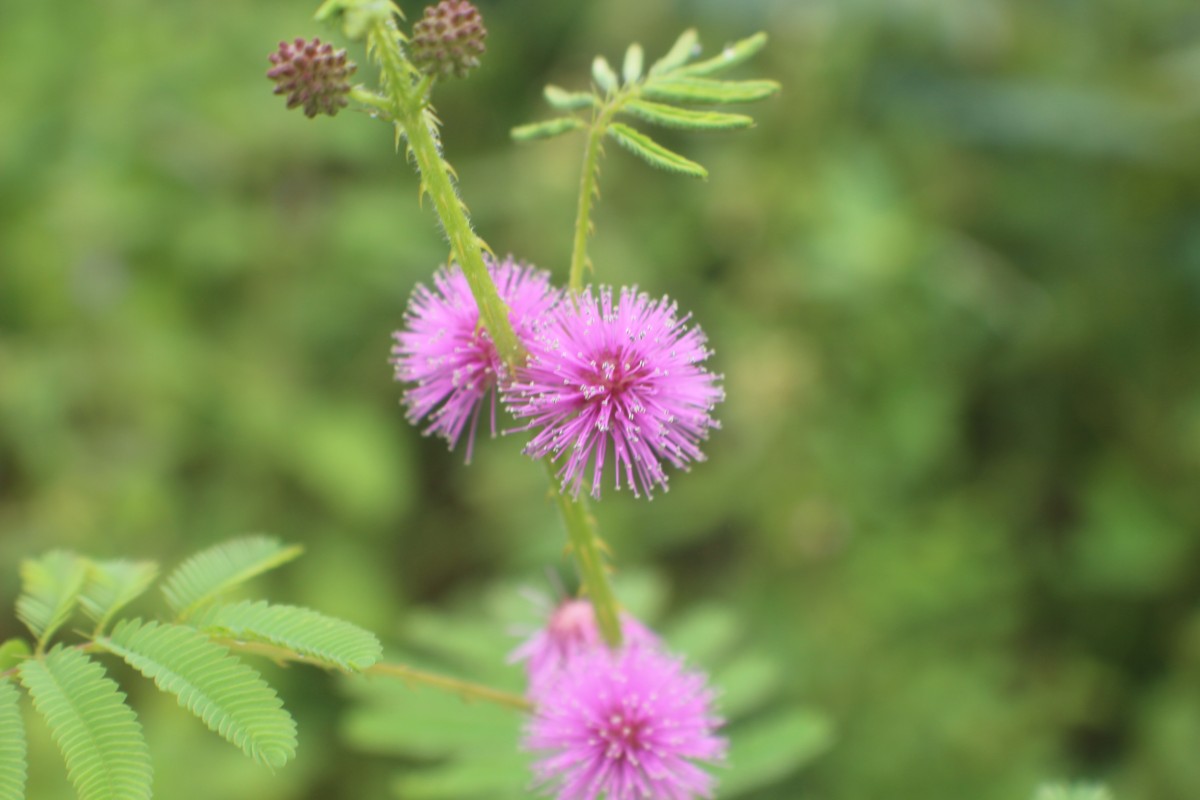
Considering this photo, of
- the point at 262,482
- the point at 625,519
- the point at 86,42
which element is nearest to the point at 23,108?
the point at 86,42

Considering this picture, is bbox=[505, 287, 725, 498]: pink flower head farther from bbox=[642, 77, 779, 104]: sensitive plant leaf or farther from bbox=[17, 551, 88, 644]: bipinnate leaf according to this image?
bbox=[17, 551, 88, 644]: bipinnate leaf

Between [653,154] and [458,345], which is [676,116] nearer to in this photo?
[653,154]

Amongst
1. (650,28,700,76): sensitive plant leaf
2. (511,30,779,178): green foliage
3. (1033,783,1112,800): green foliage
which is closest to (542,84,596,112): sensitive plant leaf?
(511,30,779,178): green foliage

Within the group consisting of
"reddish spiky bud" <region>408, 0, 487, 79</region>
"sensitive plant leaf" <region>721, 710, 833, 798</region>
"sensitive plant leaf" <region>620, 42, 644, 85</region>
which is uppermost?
"sensitive plant leaf" <region>620, 42, 644, 85</region>

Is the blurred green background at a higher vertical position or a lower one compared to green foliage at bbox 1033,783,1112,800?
higher

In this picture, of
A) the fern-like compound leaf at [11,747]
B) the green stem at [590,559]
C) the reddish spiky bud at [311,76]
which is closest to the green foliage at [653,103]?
the reddish spiky bud at [311,76]

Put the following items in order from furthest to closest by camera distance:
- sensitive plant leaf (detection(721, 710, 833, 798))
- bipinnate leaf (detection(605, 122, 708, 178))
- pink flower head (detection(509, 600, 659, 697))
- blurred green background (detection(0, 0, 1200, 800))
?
blurred green background (detection(0, 0, 1200, 800)) < sensitive plant leaf (detection(721, 710, 833, 798)) < pink flower head (detection(509, 600, 659, 697)) < bipinnate leaf (detection(605, 122, 708, 178))

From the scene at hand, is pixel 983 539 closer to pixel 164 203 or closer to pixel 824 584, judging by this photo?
pixel 824 584
